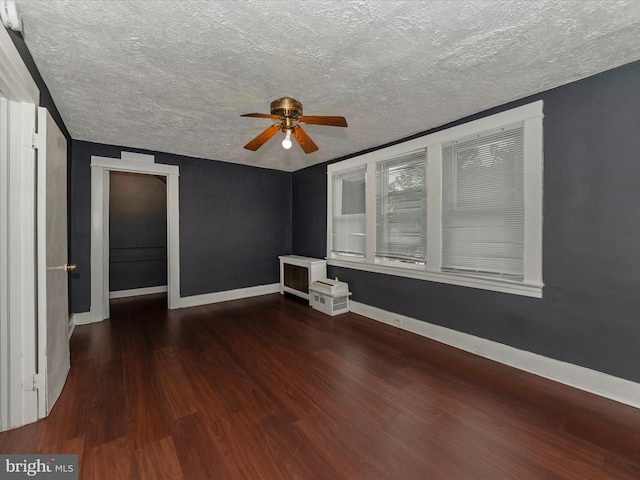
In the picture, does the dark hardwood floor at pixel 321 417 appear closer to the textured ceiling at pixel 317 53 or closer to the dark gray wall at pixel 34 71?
the dark gray wall at pixel 34 71

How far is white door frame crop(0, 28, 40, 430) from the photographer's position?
167 centimetres

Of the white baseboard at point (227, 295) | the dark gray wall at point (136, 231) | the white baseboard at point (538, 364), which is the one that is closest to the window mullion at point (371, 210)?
the white baseboard at point (538, 364)

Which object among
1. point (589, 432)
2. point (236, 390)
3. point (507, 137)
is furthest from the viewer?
point (507, 137)

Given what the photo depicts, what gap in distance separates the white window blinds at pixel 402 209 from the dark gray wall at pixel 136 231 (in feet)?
14.3

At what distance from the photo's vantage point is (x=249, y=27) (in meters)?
1.56

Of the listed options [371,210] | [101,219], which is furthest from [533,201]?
[101,219]

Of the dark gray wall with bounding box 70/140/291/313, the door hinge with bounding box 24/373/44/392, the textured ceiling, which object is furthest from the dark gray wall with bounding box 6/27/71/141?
the door hinge with bounding box 24/373/44/392

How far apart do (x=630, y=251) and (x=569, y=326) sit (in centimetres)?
70

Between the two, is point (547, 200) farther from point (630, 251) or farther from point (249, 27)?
point (249, 27)

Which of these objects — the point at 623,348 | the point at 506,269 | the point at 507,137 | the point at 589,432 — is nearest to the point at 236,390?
the point at 589,432

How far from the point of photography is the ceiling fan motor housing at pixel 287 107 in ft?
6.82

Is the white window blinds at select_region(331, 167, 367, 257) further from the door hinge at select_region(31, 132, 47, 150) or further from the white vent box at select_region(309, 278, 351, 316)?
the door hinge at select_region(31, 132, 47, 150)

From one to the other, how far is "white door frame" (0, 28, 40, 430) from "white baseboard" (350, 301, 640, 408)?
11.0 feet

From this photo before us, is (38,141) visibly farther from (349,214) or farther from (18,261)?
(349,214)
